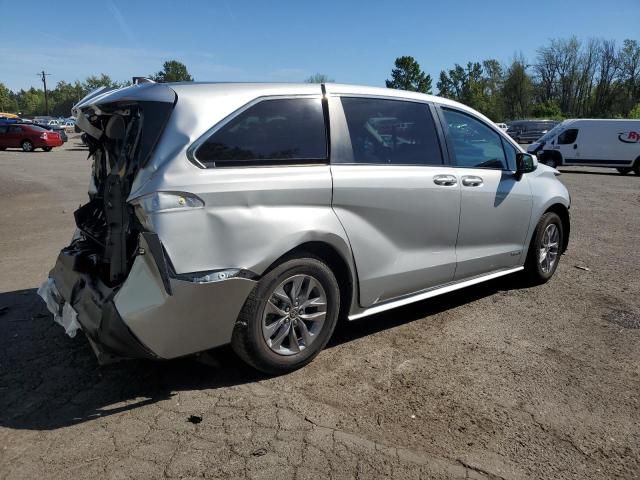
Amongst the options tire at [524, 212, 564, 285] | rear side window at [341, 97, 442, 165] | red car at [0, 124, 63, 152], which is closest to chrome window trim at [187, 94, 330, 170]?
rear side window at [341, 97, 442, 165]

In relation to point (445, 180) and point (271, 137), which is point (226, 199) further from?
point (445, 180)

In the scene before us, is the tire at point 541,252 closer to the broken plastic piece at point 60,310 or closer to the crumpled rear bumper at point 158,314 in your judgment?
the crumpled rear bumper at point 158,314

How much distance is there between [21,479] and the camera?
2.49m

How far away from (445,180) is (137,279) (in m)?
2.50

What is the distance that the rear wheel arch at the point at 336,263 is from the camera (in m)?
3.41

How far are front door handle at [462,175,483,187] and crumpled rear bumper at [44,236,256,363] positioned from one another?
218 centimetres

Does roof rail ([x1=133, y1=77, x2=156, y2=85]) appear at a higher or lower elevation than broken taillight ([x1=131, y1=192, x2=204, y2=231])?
higher

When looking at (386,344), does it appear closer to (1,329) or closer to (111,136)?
(111,136)

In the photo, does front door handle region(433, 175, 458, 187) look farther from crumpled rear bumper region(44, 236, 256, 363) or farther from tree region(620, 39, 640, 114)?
tree region(620, 39, 640, 114)

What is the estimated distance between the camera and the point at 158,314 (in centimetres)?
295

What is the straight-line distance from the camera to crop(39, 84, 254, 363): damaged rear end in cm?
295

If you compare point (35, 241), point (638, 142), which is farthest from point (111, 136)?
point (638, 142)

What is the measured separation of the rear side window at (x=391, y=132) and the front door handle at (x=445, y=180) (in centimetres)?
13

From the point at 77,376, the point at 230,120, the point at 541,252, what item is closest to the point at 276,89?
the point at 230,120
